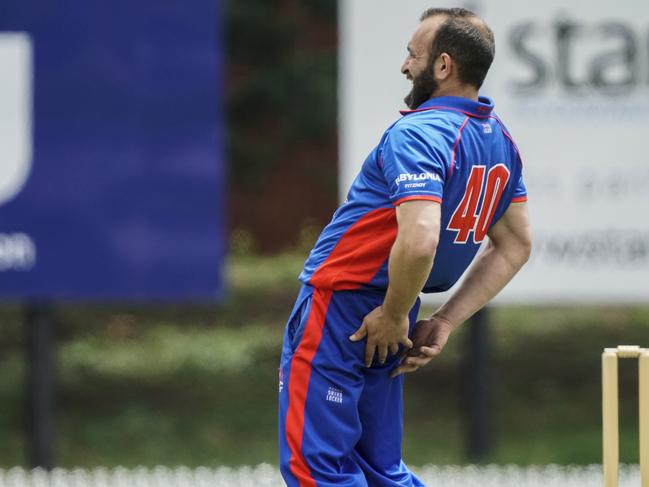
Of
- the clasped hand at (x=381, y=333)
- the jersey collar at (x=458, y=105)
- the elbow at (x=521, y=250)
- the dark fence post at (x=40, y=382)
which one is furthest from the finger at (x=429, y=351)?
the dark fence post at (x=40, y=382)

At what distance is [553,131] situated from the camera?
8.02m

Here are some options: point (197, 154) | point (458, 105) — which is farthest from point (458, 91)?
point (197, 154)

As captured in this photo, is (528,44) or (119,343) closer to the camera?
(528,44)

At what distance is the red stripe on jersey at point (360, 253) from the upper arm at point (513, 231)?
0.50m

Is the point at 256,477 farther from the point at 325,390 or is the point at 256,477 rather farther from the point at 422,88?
the point at 422,88

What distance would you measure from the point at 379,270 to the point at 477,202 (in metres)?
0.34

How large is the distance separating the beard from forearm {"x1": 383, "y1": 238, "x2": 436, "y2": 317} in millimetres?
519

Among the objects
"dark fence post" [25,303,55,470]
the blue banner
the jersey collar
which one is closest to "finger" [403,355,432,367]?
the jersey collar

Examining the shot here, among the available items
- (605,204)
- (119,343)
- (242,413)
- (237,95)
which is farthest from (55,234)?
(237,95)

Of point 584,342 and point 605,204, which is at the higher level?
point 605,204

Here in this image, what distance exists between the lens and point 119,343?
11.9 metres

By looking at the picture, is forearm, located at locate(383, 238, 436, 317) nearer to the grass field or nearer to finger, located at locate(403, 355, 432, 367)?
finger, located at locate(403, 355, 432, 367)

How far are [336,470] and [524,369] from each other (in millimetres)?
7319

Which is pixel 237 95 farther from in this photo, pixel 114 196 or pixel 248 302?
pixel 114 196
